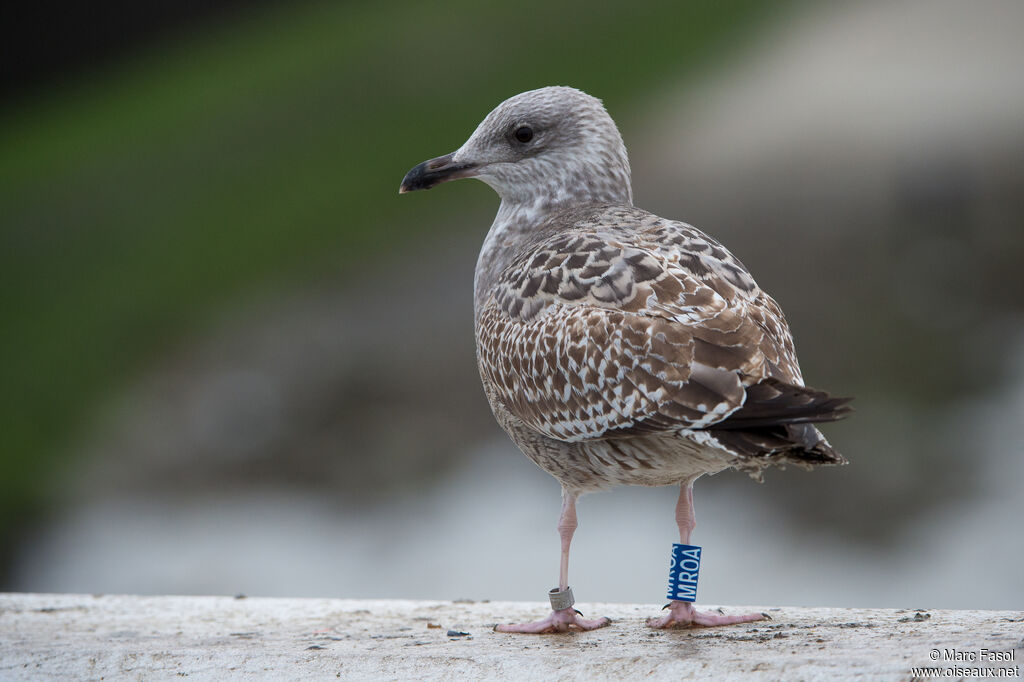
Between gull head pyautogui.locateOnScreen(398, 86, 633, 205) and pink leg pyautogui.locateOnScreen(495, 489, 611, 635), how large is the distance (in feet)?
4.39

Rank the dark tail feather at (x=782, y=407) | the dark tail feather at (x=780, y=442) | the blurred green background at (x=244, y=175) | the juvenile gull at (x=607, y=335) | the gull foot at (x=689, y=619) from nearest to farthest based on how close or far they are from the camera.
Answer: the dark tail feather at (x=782, y=407) → the dark tail feather at (x=780, y=442) → the juvenile gull at (x=607, y=335) → the gull foot at (x=689, y=619) → the blurred green background at (x=244, y=175)

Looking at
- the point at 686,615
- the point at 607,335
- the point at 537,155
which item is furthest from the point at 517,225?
the point at 686,615

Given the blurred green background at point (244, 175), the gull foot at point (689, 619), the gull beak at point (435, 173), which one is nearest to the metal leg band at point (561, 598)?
the gull foot at point (689, 619)

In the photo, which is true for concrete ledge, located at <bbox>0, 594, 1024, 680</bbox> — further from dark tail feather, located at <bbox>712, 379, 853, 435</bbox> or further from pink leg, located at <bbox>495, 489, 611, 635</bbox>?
dark tail feather, located at <bbox>712, 379, 853, 435</bbox>

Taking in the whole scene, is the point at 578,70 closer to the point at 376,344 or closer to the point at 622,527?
the point at 376,344

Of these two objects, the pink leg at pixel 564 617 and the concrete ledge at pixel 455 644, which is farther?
the pink leg at pixel 564 617

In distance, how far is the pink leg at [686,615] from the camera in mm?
4453

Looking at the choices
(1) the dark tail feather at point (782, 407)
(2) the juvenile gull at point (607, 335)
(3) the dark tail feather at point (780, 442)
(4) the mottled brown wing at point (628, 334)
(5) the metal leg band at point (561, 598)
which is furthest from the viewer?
(5) the metal leg band at point (561, 598)

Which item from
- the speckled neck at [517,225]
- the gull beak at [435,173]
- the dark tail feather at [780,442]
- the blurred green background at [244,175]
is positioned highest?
the blurred green background at [244,175]

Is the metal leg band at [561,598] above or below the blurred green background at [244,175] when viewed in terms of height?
below

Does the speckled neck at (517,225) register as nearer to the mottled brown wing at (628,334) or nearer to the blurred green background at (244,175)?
the mottled brown wing at (628,334)

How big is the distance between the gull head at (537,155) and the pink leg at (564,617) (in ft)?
4.39

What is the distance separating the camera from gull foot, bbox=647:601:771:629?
445 centimetres

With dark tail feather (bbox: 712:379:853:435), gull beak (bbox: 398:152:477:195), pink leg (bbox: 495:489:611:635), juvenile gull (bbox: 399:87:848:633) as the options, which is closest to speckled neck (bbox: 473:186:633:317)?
juvenile gull (bbox: 399:87:848:633)
